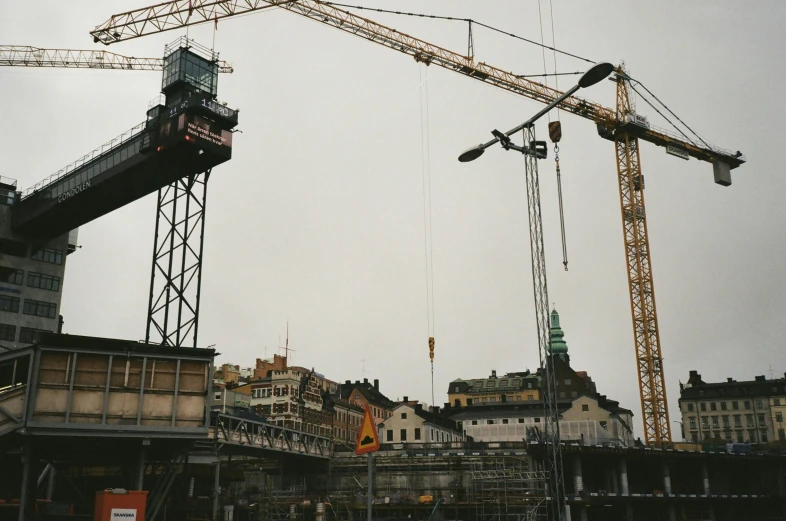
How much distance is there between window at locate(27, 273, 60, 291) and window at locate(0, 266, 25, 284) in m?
0.92

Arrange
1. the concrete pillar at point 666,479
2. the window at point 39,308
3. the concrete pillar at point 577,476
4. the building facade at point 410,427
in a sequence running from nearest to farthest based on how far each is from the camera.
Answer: the concrete pillar at point 577,476 → the window at point 39,308 → the concrete pillar at point 666,479 → the building facade at point 410,427

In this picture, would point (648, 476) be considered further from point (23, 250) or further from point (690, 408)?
point (23, 250)

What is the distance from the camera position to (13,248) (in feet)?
275

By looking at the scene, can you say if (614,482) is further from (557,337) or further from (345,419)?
(557,337)

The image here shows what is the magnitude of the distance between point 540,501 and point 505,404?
50.9m

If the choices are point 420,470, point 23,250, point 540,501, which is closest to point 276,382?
point 420,470

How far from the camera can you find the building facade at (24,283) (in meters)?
82.0

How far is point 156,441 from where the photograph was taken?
121ft

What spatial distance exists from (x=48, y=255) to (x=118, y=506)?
66.3 metres

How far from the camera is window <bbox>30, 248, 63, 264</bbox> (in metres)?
85.8

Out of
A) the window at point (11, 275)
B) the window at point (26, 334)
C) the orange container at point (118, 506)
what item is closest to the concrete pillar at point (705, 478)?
the orange container at point (118, 506)

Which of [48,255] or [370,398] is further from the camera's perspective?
[370,398]

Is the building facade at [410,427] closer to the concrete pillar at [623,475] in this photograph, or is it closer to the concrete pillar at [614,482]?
the concrete pillar at [614,482]

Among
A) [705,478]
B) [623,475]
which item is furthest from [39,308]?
[705,478]
